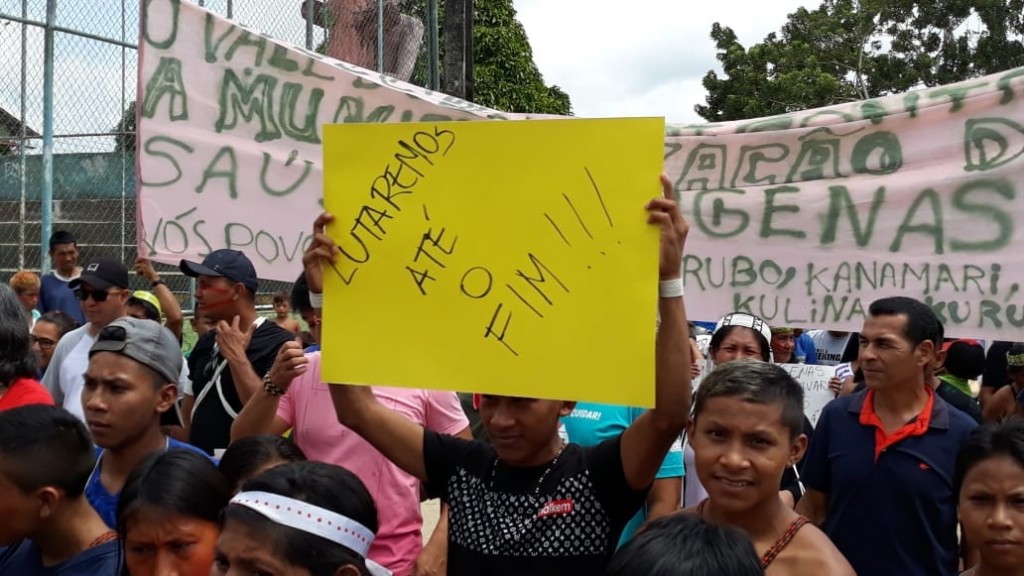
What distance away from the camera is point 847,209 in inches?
168

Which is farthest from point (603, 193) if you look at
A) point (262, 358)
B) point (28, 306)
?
point (28, 306)

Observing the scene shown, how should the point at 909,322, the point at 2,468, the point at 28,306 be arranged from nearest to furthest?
1. the point at 2,468
2. the point at 909,322
3. the point at 28,306

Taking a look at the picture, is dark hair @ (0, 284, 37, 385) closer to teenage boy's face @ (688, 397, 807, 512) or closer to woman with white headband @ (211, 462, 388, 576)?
woman with white headband @ (211, 462, 388, 576)

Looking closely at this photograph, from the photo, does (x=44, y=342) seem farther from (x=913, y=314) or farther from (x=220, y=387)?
(x=913, y=314)

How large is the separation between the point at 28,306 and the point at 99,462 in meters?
4.67

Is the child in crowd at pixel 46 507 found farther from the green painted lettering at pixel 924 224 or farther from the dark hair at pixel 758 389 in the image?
the green painted lettering at pixel 924 224

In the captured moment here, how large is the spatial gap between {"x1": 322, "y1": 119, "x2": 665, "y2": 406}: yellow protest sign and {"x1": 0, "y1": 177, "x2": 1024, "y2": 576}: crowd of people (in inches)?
3.3

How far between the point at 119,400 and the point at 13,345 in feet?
2.81

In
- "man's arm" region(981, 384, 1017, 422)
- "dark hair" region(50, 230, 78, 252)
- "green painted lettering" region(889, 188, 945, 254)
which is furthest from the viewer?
"dark hair" region(50, 230, 78, 252)

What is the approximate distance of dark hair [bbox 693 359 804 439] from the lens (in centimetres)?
260

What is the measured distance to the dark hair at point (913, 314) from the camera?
12.2ft

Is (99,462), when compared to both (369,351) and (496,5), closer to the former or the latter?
(369,351)

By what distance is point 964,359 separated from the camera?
6164 millimetres

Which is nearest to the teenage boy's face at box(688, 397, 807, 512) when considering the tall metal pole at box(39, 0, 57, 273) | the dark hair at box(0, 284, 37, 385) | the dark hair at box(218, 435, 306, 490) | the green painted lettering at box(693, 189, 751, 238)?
the dark hair at box(218, 435, 306, 490)
